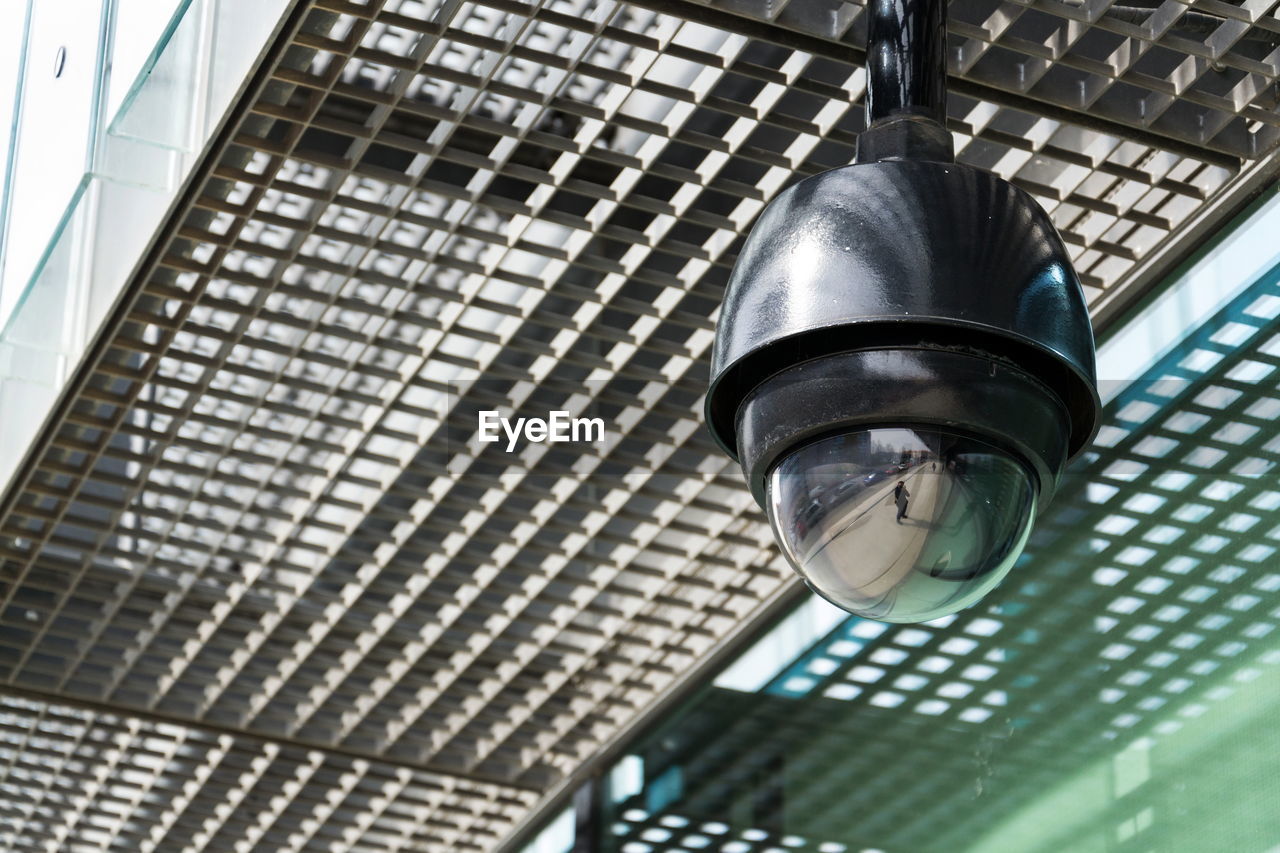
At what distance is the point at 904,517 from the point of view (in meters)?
0.81

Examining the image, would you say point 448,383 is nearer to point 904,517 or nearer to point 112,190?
point 112,190

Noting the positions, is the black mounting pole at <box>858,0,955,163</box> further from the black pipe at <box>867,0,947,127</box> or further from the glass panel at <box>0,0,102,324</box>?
the glass panel at <box>0,0,102,324</box>

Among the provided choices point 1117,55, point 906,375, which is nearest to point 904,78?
point 906,375

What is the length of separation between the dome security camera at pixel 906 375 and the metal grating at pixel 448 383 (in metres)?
0.82

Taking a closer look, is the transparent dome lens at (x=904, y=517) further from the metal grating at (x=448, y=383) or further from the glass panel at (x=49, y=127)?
the glass panel at (x=49, y=127)

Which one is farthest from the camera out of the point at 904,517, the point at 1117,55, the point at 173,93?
the point at 173,93

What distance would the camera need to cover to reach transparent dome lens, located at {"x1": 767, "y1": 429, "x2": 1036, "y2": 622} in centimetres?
81

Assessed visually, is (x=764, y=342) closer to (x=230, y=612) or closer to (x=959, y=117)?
(x=959, y=117)

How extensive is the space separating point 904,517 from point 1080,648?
1185 millimetres

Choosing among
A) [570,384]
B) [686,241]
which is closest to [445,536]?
[570,384]

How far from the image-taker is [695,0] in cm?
162

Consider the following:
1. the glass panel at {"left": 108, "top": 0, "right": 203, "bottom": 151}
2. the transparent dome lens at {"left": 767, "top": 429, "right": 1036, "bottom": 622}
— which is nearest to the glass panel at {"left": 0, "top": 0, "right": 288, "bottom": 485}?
the glass panel at {"left": 108, "top": 0, "right": 203, "bottom": 151}

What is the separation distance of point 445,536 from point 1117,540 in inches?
37.8

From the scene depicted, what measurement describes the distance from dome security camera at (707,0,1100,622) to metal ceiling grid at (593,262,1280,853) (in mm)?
939
